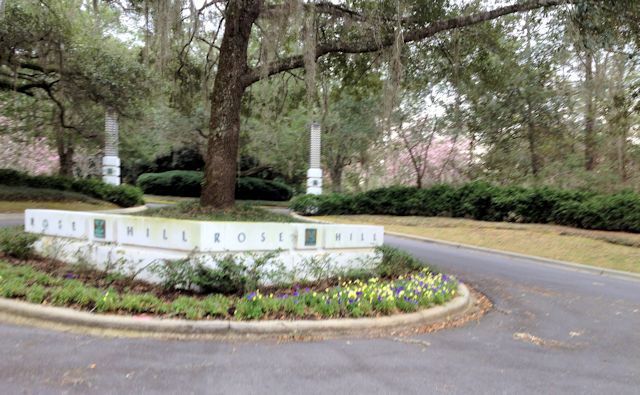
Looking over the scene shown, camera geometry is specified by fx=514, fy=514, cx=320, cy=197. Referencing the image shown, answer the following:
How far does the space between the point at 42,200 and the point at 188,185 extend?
14.4 m

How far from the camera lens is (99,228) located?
23.9 ft

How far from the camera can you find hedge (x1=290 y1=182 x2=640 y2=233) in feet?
50.3

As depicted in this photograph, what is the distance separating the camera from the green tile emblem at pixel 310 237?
7.34 meters

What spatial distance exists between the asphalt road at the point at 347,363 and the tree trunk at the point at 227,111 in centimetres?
422

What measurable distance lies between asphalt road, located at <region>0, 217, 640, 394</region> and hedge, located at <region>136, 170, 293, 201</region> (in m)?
29.1

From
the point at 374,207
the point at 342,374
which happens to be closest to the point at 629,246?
the point at 374,207

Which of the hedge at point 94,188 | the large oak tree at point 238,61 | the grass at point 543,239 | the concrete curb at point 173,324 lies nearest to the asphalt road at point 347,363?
the concrete curb at point 173,324

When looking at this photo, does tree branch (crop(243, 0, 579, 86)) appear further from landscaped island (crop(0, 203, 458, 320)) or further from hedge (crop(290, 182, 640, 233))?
hedge (crop(290, 182, 640, 233))

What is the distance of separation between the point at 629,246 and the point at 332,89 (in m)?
9.03

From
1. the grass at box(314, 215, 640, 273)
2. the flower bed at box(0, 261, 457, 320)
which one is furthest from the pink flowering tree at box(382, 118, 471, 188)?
the flower bed at box(0, 261, 457, 320)

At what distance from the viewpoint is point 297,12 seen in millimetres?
8844

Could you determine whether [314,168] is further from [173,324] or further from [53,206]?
[173,324]

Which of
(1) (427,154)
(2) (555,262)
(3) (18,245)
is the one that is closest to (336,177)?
(1) (427,154)

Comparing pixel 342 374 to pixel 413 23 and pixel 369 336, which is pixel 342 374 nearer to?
pixel 369 336
